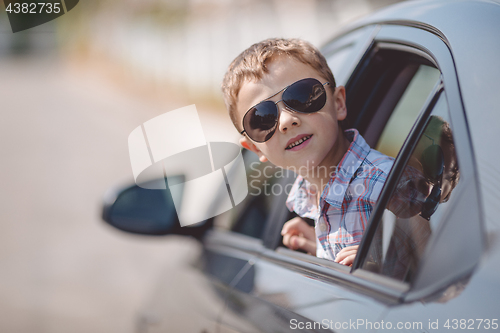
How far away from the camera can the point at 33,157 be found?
1220cm

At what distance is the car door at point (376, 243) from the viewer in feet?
3.48

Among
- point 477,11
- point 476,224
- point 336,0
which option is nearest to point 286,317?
point 476,224

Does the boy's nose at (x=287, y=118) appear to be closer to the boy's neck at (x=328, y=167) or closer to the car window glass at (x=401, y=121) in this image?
the boy's neck at (x=328, y=167)

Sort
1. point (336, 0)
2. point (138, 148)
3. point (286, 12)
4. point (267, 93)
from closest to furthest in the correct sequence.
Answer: point (267, 93) → point (138, 148) → point (336, 0) → point (286, 12)

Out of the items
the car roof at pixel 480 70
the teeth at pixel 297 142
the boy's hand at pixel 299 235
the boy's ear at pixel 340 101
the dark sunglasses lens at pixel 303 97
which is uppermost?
the car roof at pixel 480 70

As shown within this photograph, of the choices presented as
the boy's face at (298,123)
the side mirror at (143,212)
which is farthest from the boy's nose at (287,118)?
the side mirror at (143,212)

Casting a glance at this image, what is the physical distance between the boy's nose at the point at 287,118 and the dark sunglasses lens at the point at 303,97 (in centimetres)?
2

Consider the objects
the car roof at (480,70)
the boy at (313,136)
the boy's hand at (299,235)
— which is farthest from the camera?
the boy's hand at (299,235)

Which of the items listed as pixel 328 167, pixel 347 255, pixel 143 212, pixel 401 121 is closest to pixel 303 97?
pixel 328 167

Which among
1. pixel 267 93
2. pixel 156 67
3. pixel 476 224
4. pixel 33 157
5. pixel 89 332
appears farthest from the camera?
pixel 156 67

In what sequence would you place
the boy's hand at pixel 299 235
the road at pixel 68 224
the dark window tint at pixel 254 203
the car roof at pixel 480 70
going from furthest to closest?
the road at pixel 68 224 → the dark window tint at pixel 254 203 → the boy's hand at pixel 299 235 → the car roof at pixel 480 70

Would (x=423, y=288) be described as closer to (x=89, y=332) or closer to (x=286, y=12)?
(x=89, y=332)

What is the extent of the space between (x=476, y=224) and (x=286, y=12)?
1797 cm

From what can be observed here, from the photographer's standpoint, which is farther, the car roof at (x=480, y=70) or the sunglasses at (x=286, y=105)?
the sunglasses at (x=286, y=105)
